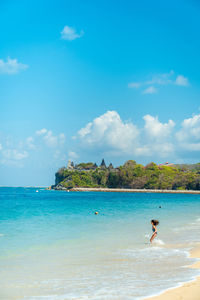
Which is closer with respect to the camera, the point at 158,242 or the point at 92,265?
the point at 92,265

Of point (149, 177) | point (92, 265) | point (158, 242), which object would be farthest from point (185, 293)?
point (149, 177)

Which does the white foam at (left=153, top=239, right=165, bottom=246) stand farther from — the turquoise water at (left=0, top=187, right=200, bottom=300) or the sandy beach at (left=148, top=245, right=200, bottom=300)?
the sandy beach at (left=148, top=245, right=200, bottom=300)

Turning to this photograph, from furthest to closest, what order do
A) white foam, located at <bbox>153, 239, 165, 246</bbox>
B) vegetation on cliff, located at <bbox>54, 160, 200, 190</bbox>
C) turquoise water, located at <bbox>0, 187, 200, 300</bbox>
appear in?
vegetation on cliff, located at <bbox>54, 160, 200, 190</bbox> → white foam, located at <bbox>153, 239, 165, 246</bbox> → turquoise water, located at <bbox>0, 187, 200, 300</bbox>

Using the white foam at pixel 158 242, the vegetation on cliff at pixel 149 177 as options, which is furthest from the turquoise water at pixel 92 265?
the vegetation on cliff at pixel 149 177

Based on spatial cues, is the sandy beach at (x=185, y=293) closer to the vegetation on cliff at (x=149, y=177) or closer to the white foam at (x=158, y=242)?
the white foam at (x=158, y=242)

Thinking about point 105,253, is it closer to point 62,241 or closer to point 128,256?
point 128,256

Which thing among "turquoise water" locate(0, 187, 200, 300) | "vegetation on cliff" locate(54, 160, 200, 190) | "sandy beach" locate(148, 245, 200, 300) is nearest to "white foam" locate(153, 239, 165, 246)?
"turquoise water" locate(0, 187, 200, 300)

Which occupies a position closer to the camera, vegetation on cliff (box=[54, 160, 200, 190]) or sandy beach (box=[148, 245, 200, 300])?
sandy beach (box=[148, 245, 200, 300])

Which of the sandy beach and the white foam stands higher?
the sandy beach

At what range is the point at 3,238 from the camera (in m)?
18.7

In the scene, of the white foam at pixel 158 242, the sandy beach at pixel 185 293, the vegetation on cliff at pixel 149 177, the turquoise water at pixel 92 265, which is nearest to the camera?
the sandy beach at pixel 185 293

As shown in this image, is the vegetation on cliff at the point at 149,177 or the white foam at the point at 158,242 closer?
the white foam at the point at 158,242

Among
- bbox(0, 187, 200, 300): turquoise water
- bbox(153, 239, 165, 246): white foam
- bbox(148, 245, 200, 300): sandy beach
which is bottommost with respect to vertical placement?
bbox(153, 239, 165, 246): white foam

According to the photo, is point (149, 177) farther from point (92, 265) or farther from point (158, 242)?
point (92, 265)
